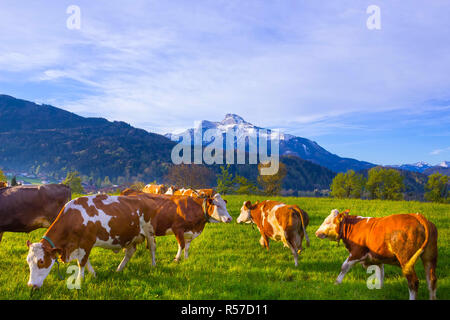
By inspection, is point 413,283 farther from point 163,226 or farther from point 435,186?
point 435,186

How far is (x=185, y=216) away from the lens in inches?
460

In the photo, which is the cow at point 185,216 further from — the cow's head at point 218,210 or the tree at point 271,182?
the tree at point 271,182

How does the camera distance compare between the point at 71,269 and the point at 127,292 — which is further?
the point at 71,269

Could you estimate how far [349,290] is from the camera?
26.8 feet

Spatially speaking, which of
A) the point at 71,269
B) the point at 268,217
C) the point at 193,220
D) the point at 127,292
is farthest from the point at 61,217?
the point at 268,217

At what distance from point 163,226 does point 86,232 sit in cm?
344

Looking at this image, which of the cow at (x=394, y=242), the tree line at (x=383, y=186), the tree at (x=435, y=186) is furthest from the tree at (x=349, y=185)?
the cow at (x=394, y=242)

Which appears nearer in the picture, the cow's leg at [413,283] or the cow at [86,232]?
the cow's leg at [413,283]

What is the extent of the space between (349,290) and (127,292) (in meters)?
5.68

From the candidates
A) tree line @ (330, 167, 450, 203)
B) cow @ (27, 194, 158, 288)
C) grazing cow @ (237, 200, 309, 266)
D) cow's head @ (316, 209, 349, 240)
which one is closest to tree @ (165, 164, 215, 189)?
tree line @ (330, 167, 450, 203)

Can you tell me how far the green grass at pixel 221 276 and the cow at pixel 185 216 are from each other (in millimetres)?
809

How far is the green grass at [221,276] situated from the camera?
25.8ft

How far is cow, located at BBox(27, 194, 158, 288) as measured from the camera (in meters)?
7.67
